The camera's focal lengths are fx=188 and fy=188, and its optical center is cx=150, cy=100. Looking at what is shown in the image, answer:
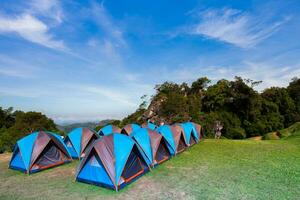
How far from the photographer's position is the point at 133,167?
7027 mm

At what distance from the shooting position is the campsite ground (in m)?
5.47

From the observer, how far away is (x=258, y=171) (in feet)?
23.9

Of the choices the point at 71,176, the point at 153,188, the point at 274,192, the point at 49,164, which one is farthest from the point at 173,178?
the point at 49,164

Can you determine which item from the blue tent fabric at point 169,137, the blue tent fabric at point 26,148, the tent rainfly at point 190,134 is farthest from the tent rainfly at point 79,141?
the tent rainfly at point 190,134

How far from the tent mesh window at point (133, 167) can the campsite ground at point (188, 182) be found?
31 centimetres

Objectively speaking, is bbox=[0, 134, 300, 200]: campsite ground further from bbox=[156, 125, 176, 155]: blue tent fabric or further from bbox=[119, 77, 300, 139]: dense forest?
bbox=[119, 77, 300, 139]: dense forest

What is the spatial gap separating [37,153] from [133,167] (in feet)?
14.7

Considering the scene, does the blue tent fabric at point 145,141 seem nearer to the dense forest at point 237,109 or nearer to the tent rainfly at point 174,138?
the tent rainfly at point 174,138

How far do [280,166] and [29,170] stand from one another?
10.5m

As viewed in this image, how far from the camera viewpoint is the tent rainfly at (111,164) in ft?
20.4

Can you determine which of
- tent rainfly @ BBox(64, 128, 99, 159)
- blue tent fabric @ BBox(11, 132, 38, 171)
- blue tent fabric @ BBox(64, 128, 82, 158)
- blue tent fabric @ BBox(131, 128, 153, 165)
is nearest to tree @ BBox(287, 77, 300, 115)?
blue tent fabric @ BBox(131, 128, 153, 165)

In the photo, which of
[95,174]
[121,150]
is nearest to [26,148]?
[95,174]

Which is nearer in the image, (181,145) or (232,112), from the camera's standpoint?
(181,145)

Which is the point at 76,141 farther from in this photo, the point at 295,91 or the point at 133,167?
the point at 295,91
